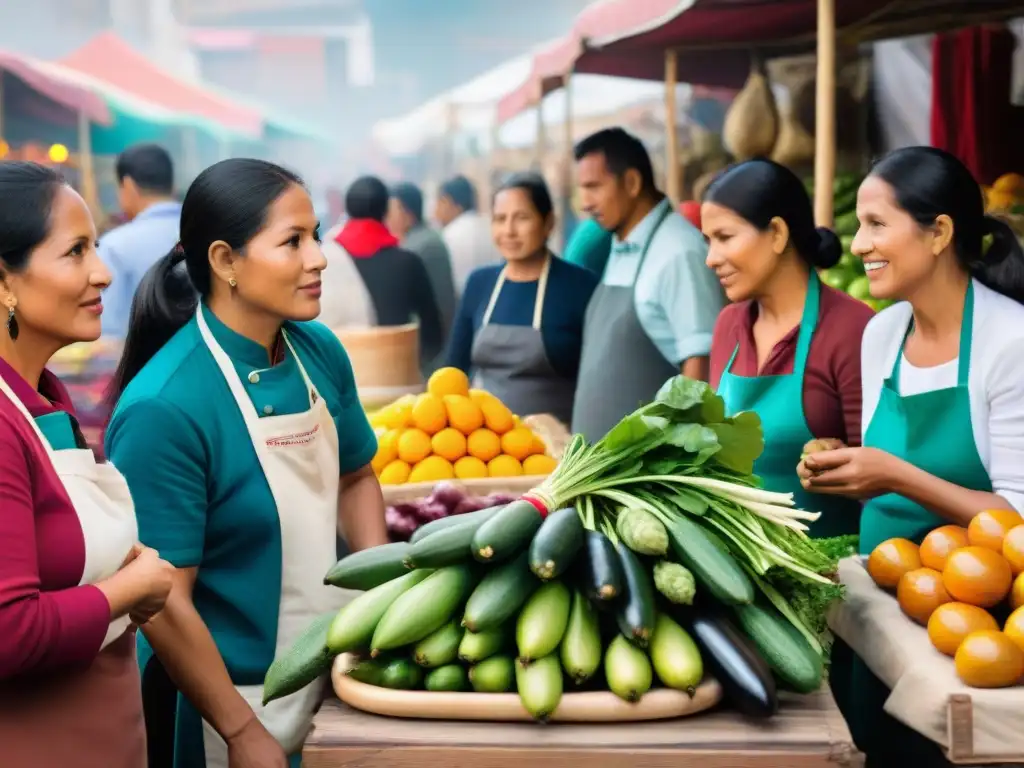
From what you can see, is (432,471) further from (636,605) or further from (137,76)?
(137,76)

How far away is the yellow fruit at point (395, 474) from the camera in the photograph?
13.1ft

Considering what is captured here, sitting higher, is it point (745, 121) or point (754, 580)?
point (745, 121)

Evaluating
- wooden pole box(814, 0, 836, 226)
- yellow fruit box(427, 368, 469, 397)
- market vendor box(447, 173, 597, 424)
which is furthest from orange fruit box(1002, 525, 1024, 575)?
market vendor box(447, 173, 597, 424)

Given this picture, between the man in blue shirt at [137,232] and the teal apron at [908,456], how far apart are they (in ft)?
12.0

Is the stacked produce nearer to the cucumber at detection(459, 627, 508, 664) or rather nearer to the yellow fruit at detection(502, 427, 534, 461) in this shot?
the cucumber at detection(459, 627, 508, 664)

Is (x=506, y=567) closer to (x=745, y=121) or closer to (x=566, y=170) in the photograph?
(x=745, y=121)

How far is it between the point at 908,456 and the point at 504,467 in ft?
4.85

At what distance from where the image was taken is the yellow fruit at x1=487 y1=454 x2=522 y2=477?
13.0ft

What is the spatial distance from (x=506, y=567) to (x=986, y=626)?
0.83 meters

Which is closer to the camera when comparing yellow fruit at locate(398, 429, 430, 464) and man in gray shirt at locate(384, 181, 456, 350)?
yellow fruit at locate(398, 429, 430, 464)

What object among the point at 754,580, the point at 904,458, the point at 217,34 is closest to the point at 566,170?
the point at 904,458

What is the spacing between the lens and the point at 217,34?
1806 inches

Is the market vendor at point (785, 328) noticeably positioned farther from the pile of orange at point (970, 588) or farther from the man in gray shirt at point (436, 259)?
the man in gray shirt at point (436, 259)

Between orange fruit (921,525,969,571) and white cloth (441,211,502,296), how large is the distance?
6.88 m
